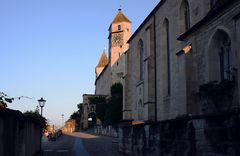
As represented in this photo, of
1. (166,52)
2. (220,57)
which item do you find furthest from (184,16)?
(220,57)

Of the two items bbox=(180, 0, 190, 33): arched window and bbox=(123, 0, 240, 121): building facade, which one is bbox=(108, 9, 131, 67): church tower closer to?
bbox=(123, 0, 240, 121): building facade

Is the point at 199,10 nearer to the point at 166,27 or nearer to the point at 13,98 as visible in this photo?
the point at 166,27

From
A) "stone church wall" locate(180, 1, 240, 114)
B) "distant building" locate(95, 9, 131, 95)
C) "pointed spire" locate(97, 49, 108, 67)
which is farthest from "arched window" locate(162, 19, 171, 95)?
"pointed spire" locate(97, 49, 108, 67)

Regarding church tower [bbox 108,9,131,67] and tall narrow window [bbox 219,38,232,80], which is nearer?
tall narrow window [bbox 219,38,232,80]

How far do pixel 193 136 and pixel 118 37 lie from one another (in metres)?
63.9

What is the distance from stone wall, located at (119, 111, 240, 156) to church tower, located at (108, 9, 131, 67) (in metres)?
56.2

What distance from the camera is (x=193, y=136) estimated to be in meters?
9.54

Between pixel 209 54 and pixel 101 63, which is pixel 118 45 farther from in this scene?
pixel 209 54

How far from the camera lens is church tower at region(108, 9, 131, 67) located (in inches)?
2810

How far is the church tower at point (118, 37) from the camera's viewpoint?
71375 millimetres

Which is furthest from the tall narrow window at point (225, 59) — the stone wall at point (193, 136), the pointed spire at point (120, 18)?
the pointed spire at point (120, 18)

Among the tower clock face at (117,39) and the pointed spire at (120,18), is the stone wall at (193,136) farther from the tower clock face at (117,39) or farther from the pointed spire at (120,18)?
the pointed spire at (120,18)

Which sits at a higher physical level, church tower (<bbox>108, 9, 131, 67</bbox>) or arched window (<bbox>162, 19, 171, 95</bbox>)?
church tower (<bbox>108, 9, 131, 67</bbox>)

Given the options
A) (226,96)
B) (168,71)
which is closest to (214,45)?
(226,96)
